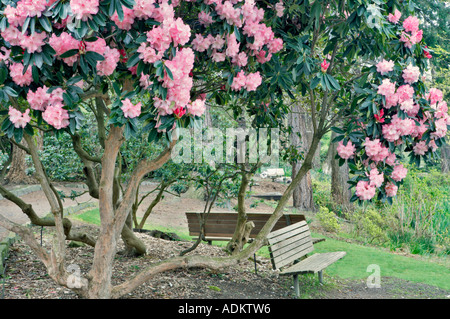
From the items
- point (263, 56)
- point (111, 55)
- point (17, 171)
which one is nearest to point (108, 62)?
point (111, 55)

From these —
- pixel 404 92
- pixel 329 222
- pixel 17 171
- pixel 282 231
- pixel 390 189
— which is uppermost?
pixel 404 92

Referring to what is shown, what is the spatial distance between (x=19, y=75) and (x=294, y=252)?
3.93 m

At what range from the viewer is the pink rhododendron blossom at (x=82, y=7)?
219cm

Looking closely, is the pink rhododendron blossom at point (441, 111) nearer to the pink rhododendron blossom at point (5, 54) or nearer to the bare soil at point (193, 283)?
the bare soil at point (193, 283)

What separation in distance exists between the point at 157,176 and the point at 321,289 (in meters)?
2.66

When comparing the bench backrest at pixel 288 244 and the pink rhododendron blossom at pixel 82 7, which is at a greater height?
the pink rhododendron blossom at pixel 82 7

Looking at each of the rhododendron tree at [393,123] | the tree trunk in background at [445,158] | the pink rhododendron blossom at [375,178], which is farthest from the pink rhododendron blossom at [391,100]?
the tree trunk in background at [445,158]

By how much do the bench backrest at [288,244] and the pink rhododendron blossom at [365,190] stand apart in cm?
176

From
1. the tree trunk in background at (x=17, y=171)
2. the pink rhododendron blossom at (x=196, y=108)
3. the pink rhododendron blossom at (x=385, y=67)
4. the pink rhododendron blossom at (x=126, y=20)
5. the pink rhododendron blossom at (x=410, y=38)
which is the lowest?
the tree trunk in background at (x=17, y=171)

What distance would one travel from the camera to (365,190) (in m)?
3.28

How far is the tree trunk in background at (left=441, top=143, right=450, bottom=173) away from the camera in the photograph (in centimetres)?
1783

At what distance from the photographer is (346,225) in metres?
→ 11.6

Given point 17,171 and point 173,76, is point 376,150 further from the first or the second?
Answer: point 17,171

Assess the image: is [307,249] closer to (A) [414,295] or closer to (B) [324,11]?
(A) [414,295]
